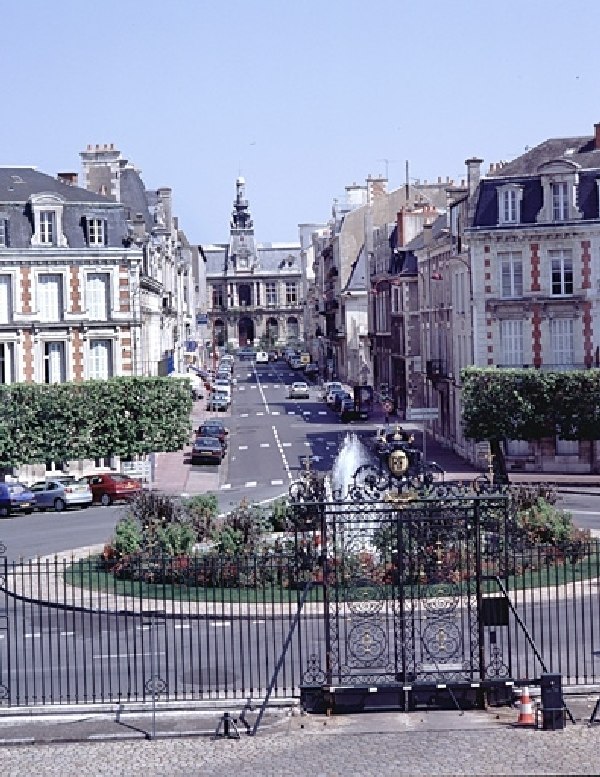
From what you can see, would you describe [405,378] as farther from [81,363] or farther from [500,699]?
[500,699]

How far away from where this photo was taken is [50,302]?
51875mm

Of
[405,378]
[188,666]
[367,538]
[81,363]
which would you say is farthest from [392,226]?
[188,666]

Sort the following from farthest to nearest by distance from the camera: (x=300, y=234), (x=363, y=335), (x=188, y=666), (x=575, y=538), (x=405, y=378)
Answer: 1. (x=300, y=234)
2. (x=363, y=335)
3. (x=405, y=378)
4. (x=575, y=538)
5. (x=188, y=666)

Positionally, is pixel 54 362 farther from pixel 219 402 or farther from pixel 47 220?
pixel 219 402

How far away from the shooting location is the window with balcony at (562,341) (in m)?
50.3

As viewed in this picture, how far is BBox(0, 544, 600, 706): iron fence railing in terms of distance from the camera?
19.8m

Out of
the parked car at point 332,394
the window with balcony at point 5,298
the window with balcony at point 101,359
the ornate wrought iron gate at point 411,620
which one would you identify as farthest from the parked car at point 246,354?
the ornate wrought iron gate at point 411,620

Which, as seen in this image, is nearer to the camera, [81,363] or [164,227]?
[81,363]

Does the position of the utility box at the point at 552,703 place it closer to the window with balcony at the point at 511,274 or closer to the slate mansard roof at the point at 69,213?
the window with balcony at the point at 511,274

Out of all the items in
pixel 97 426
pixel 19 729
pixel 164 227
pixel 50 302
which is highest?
pixel 164 227

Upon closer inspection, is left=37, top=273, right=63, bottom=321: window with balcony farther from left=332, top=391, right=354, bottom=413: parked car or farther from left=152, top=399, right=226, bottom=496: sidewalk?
left=332, top=391, right=354, bottom=413: parked car

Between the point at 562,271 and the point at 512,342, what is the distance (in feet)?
9.84

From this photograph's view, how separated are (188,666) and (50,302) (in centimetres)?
3174

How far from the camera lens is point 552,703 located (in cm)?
1781
